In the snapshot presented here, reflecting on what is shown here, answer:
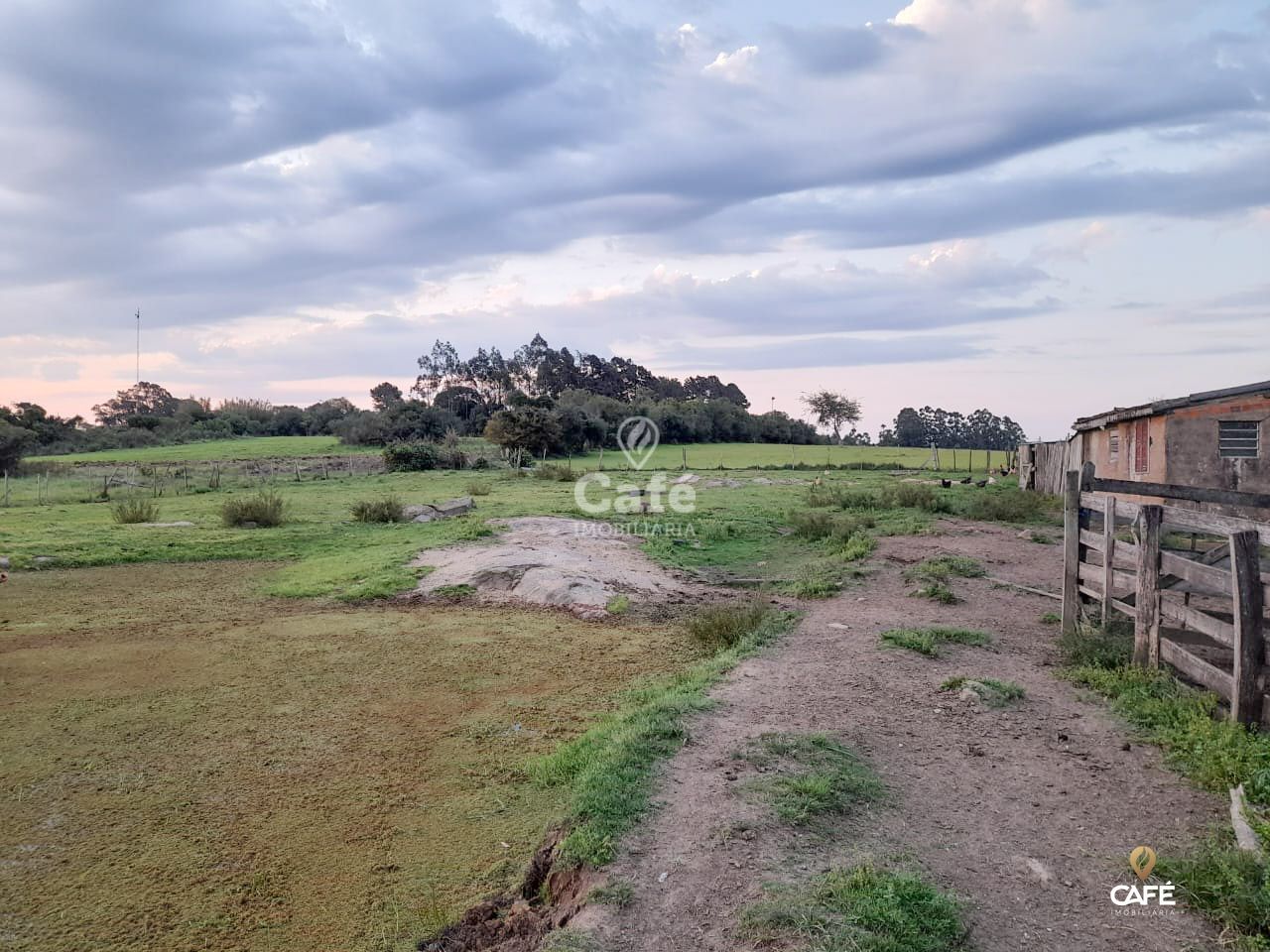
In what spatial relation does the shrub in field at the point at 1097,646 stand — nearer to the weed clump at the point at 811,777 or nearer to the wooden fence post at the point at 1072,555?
the wooden fence post at the point at 1072,555

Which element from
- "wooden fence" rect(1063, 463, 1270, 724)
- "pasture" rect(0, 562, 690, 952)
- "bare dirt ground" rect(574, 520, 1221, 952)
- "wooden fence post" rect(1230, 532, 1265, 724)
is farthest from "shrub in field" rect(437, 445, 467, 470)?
"wooden fence post" rect(1230, 532, 1265, 724)

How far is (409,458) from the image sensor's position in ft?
131

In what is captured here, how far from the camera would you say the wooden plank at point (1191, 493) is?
6.68 meters

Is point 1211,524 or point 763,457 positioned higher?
point 763,457

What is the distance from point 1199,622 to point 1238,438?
13560 millimetres

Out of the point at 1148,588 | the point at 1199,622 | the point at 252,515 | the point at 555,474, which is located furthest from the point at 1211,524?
the point at 555,474

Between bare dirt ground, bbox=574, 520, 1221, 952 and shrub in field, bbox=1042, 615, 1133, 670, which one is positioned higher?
shrub in field, bbox=1042, 615, 1133, 670

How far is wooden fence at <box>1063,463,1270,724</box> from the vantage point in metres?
5.17

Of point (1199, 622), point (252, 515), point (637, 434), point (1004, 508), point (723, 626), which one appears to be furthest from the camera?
point (637, 434)

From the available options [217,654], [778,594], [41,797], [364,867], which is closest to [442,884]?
[364,867]

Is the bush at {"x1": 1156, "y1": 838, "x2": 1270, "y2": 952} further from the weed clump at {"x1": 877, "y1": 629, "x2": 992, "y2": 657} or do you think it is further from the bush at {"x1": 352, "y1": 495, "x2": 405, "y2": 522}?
the bush at {"x1": 352, "y1": 495, "x2": 405, "y2": 522}

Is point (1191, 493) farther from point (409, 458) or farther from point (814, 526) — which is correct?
point (409, 458)

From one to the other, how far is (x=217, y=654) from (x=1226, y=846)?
931 centimetres

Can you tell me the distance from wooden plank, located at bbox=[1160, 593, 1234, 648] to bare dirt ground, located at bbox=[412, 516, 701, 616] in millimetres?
6612
